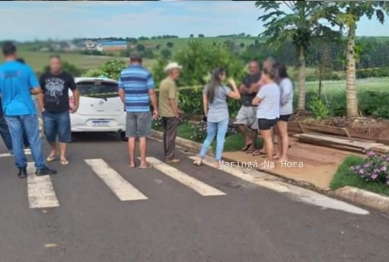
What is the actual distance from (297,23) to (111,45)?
103 centimetres

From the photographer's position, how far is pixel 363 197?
5.77m

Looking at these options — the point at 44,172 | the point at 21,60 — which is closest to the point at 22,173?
the point at 44,172

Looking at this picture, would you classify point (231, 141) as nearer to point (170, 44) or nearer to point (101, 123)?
point (101, 123)

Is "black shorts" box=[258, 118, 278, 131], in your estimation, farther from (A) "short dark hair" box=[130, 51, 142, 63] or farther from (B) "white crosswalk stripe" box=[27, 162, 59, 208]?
(B) "white crosswalk stripe" box=[27, 162, 59, 208]

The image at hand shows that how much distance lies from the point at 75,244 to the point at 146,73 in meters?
2.03

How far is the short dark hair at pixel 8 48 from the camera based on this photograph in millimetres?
2438

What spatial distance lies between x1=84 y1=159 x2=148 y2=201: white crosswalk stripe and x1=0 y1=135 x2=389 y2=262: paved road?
13mm

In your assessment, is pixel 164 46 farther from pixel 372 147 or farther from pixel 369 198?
pixel 372 147

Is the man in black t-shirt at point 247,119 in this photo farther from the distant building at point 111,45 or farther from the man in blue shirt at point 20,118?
the man in blue shirt at point 20,118

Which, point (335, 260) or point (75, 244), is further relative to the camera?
point (75, 244)

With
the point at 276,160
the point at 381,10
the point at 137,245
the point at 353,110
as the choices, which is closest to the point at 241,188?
the point at 276,160

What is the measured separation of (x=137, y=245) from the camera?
439cm

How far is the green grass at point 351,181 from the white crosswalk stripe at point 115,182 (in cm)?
236

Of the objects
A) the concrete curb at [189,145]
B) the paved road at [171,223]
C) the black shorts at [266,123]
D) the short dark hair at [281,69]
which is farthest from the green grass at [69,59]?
the concrete curb at [189,145]
